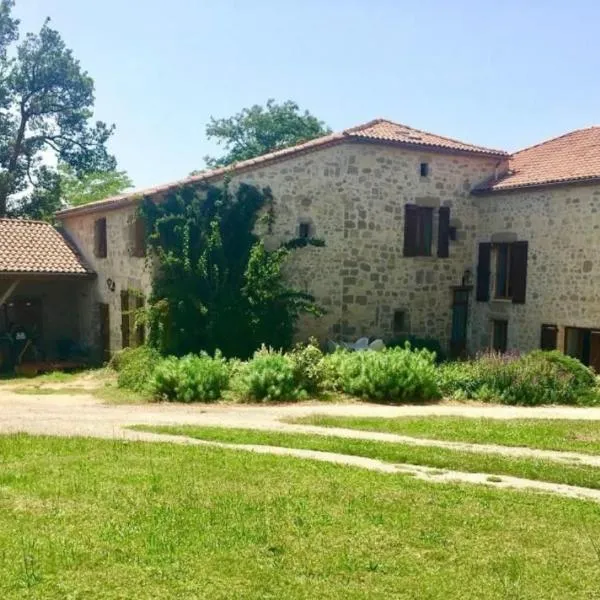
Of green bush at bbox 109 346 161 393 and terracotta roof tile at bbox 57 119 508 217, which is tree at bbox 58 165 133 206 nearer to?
terracotta roof tile at bbox 57 119 508 217

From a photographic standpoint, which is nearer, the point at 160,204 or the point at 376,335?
the point at 160,204

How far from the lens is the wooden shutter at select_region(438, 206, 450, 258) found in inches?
831

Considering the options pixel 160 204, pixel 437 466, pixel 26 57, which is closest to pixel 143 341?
pixel 160 204

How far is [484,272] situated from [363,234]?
4.04m

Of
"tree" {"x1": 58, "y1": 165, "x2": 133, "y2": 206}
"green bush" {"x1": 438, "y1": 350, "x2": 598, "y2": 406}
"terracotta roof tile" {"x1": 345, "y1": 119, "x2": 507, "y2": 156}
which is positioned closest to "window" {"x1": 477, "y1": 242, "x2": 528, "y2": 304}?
"terracotta roof tile" {"x1": 345, "y1": 119, "x2": 507, "y2": 156}

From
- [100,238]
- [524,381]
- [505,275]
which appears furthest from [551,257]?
[100,238]

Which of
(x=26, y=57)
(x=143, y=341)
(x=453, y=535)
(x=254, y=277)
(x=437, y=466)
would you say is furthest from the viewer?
(x=26, y=57)

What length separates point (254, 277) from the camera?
718 inches

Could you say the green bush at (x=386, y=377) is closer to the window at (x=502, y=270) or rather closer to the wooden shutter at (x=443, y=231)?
the window at (x=502, y=270)

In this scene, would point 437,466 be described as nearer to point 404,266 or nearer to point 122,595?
point 122,595

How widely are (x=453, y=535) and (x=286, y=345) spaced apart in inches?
504

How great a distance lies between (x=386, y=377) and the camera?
1482 cm

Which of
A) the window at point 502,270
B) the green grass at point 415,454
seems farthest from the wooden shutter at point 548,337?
the green grass at point 415,454

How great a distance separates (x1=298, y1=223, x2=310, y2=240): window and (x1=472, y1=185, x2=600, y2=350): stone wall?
562cm
